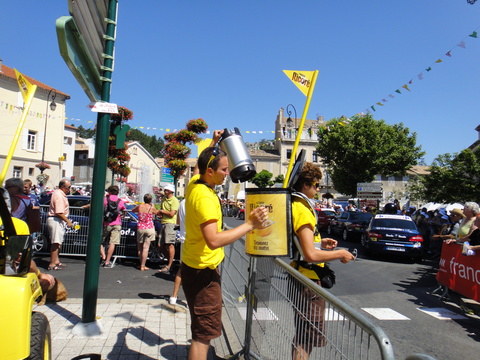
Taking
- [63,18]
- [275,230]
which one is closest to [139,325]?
[275,230]

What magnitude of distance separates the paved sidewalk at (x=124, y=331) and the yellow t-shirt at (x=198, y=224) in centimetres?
149

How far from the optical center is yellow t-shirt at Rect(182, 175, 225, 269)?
2.58 m

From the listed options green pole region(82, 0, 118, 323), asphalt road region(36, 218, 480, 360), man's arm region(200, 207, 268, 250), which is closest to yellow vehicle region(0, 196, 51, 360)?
man's arm region(200, 207, 268, 250)

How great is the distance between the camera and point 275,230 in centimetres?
246

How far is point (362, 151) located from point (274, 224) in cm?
3822

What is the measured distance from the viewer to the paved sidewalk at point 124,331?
3723mm

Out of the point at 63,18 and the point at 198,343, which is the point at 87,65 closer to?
the point at 63,18

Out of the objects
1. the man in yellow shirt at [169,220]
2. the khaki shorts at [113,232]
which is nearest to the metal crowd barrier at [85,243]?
the khaki shorts at [113,232]

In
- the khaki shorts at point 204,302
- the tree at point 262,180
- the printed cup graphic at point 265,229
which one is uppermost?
the tree at point 262,180

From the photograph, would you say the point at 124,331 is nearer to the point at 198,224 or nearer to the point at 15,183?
the point at 15,183

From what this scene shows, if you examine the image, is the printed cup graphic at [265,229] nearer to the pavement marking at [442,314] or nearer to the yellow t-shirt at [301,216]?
the yellow t-shirt at [301,216]

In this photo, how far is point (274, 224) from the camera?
96.1 inches

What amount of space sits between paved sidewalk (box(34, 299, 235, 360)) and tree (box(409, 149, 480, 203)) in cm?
1892

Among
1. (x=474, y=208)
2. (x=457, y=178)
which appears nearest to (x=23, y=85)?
(x=474, y=208)
